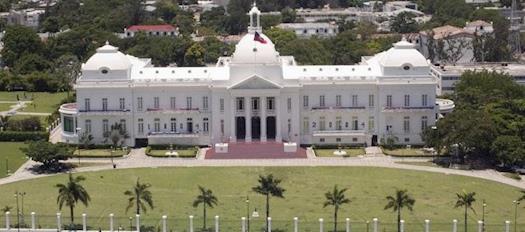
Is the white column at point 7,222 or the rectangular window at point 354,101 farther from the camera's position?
the rectangular window at point 354,101

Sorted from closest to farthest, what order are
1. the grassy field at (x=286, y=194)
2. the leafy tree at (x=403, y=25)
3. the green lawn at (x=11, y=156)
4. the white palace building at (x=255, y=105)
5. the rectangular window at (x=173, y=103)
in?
1. the grassy field at (x=286, y=194)
2. the green lawn at (x=11, y=156)
3. the white palace building at (x=255, y=105)
4. the rectangular window at (x=173, y=103)
5. the leafy tree at (x=403, y=25)

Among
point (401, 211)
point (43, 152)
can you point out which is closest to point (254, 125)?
point (43, 152)

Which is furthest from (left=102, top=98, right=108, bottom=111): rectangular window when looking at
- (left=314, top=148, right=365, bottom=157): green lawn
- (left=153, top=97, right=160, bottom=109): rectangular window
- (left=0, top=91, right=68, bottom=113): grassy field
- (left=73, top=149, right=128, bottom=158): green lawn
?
(left=314, top=148, right=365, bottom=157): green lawn

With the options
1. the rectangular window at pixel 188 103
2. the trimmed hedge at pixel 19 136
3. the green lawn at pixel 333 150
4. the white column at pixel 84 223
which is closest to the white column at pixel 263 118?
the green lawn at pixel 333 150

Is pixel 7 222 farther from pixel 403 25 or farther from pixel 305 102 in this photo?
pixel 403 25

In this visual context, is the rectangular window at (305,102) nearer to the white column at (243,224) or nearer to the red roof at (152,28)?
the white column at (243,224)

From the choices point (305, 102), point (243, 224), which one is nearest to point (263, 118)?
point (305, 102)

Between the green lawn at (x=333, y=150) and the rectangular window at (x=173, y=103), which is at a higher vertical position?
the rectangular window at (x=173, y=103)

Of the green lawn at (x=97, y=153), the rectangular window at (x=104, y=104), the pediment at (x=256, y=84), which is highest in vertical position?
the pediment at (x=256, y=84)
